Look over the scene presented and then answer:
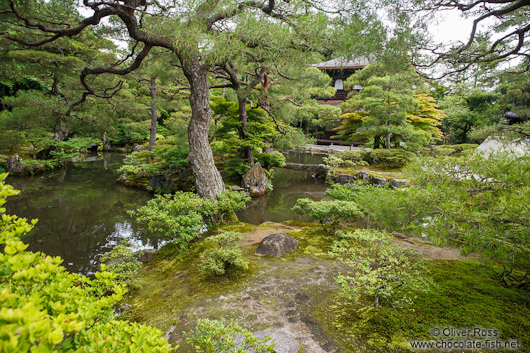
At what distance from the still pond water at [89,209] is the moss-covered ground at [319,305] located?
2239mm

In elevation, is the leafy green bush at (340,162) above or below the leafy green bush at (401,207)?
below

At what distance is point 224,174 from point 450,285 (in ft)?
28.1

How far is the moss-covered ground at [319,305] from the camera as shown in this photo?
2084mm

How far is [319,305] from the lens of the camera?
252cm

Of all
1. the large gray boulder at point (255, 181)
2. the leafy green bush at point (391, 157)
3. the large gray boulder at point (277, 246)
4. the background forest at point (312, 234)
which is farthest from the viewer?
the leafy green bush at point (391, 157)

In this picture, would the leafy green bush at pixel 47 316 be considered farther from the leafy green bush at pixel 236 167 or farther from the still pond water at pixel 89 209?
the leafy green bush at pixel 236 167

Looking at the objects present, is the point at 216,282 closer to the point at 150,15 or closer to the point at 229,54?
the point at 229,54

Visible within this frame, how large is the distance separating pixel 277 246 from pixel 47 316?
328 cm

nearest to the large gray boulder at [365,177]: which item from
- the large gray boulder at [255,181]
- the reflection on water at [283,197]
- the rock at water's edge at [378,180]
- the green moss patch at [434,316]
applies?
the rock at water's edge at [378,180]

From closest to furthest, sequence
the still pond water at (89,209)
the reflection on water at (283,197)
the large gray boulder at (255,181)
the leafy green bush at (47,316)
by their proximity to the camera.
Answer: the leafy green bush at (47,316) → the still pond water at (89,209) → the reflection on water at (283,197) → the large gray boulder at (255,181)

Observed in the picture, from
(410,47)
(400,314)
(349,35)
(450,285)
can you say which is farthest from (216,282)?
(410,47)

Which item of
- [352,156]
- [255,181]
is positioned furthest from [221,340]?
[352,156]

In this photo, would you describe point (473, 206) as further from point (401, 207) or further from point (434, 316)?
point (434, 316)

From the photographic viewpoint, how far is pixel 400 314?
2.28 m
